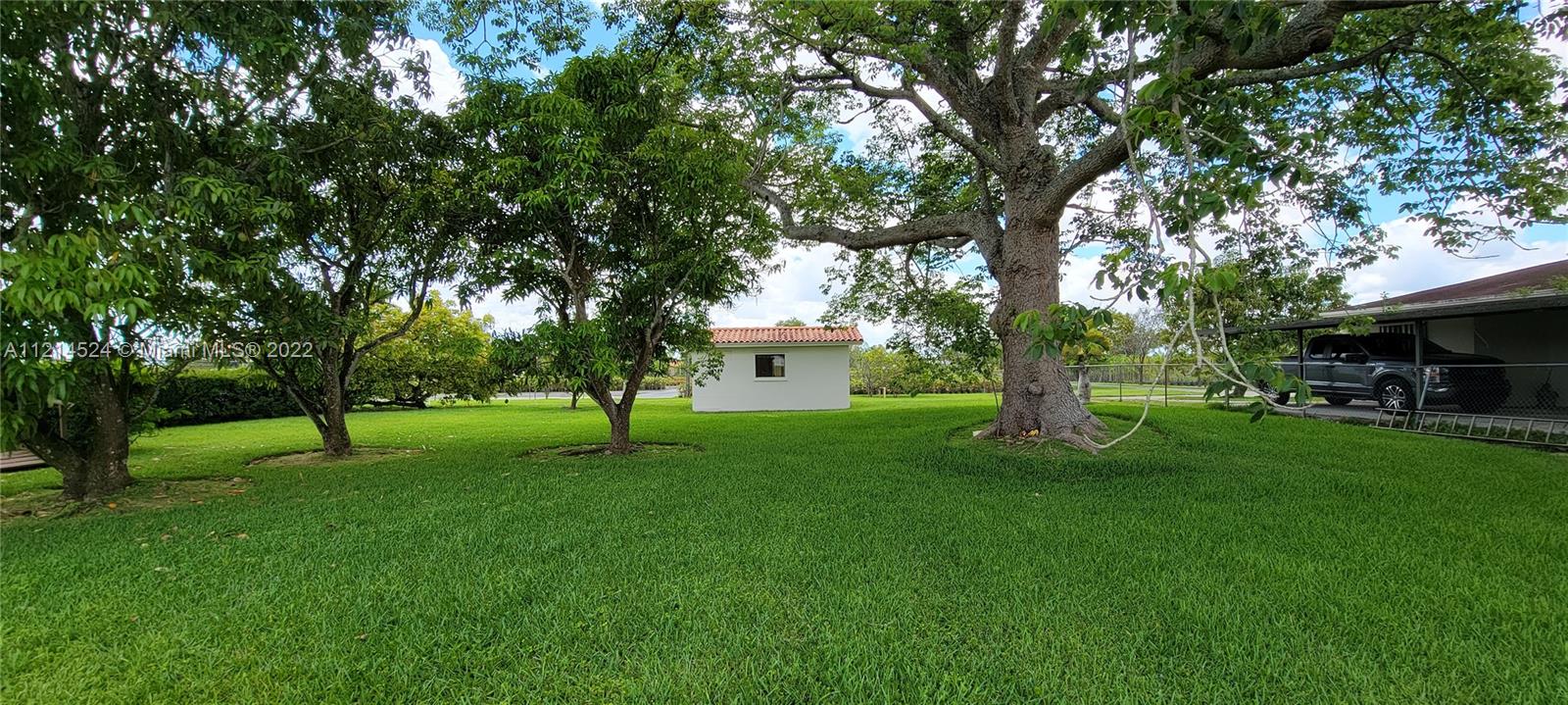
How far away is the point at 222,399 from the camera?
45.3 ft

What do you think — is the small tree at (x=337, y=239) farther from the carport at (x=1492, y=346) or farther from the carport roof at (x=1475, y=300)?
the carport at (x=1492, y=346)

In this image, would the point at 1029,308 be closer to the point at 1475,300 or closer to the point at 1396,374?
the point at 1475,300

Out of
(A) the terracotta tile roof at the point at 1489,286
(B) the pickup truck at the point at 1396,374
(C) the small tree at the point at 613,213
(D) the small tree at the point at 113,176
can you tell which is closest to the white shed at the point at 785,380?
(C) the small tree at the point at 613,213

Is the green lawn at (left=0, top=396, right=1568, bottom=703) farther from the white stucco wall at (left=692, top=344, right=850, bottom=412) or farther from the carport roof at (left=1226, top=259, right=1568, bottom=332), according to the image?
the white stucco wall at (left=692, top=344, right=850, bottom=412)

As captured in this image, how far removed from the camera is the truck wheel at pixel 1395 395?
9.84 metres

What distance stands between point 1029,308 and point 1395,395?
8.62 metres

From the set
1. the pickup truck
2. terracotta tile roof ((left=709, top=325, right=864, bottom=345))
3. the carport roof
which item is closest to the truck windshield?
the pickup truck

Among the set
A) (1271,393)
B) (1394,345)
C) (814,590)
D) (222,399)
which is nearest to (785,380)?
(1394,345)

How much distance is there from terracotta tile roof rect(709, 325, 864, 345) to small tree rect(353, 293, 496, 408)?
21.7ft

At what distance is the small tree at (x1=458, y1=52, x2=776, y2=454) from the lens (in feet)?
20.1

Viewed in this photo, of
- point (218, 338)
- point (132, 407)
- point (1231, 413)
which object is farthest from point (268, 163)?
point (1231, 413)

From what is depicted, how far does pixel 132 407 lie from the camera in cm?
538

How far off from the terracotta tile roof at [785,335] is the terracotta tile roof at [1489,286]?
35.5 feet

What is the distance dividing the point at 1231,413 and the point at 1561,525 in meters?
7.79
